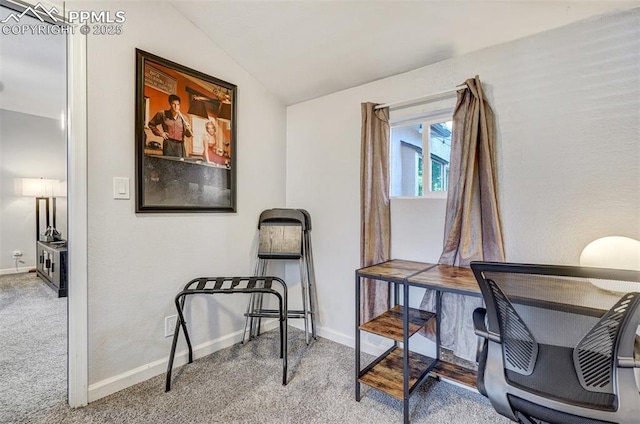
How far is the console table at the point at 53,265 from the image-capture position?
10.7 feet

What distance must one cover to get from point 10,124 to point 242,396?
5.45 m

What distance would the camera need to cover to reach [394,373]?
1728 millimetres

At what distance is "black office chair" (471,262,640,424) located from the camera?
3.04ft

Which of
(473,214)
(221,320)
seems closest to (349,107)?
(473,214)

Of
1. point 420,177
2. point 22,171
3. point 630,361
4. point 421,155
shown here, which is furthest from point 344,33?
point 22,171

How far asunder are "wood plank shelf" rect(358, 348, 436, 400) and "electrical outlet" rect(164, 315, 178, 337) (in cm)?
131

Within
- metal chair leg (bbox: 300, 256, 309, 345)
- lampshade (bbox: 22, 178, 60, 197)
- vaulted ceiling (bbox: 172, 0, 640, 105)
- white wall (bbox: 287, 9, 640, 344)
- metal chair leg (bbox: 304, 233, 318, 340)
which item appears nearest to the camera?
white wall (bbox: 287, 9, 640, 344)

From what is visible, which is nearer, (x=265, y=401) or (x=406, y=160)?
(x=265, y=401)

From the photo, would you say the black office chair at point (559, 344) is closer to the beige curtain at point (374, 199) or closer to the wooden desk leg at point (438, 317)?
the wooden desk leg at point (438, 317)

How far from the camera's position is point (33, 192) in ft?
14.4

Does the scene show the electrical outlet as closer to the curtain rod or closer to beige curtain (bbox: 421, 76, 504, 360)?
beige curtain (bbox: 421, 76, 504, 360)

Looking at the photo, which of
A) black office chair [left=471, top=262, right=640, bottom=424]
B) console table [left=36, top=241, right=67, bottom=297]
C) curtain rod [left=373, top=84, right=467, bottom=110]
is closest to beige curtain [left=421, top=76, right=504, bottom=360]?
curtain rod [left=373, top=84, right=467, bottom=110]

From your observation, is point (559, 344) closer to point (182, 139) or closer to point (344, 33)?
point (344, 33)

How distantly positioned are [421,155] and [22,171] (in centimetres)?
578
